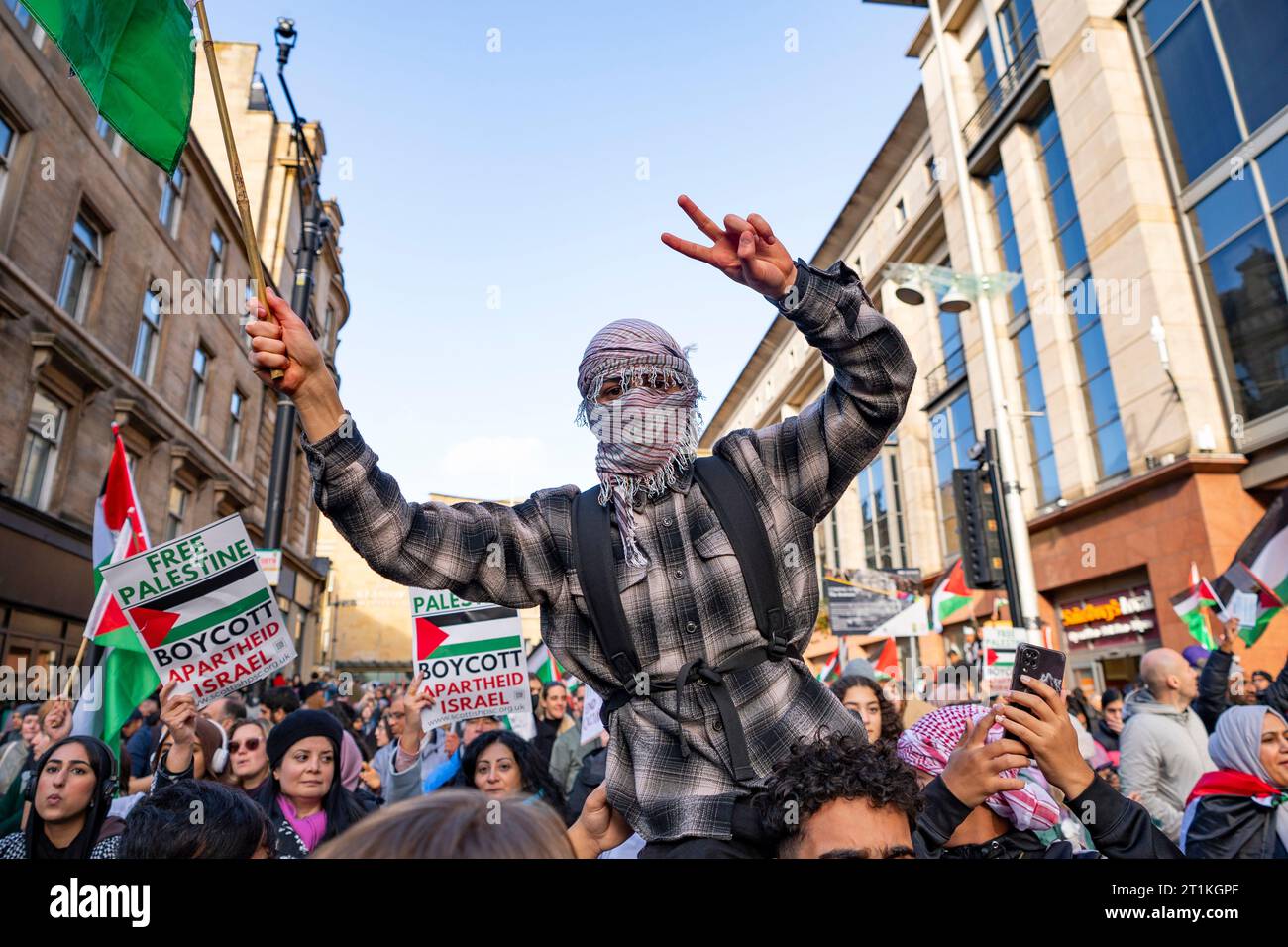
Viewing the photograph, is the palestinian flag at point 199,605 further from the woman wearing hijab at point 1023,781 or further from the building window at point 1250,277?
the building window at point 1250,277

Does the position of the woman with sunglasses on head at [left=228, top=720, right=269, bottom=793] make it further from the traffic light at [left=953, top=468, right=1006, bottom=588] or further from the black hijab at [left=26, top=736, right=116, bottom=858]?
the traffic light at [left=953, top=468, right=1006, bottom=588]

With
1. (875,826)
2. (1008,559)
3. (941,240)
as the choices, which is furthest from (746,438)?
(941,240)

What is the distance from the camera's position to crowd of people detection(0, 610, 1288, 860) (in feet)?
5.02

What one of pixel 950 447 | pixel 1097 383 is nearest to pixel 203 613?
pixel 1097 383

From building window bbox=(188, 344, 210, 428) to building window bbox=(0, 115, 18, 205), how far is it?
7.86m

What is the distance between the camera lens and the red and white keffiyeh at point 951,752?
7.73 feet

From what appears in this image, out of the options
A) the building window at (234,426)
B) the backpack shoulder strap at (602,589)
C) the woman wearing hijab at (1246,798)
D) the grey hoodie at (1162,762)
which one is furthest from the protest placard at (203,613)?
the building window at (234,426)

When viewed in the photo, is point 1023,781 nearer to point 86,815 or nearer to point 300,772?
point 300,772

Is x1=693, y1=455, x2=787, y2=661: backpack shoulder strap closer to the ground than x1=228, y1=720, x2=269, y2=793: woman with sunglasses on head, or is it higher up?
higher up

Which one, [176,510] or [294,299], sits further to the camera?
[176,510]

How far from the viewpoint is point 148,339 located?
18.0 metres

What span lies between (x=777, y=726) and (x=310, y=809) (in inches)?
149

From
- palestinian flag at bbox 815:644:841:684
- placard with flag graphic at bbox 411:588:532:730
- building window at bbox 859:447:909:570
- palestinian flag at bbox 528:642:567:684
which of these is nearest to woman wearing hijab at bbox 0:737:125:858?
placard with flag graphic at bbox 411:588:532:730

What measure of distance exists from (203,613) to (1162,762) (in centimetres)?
621
